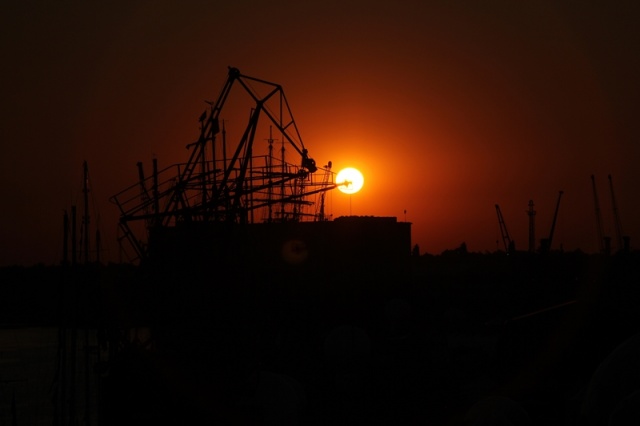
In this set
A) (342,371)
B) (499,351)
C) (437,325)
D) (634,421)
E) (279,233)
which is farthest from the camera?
(437,325)

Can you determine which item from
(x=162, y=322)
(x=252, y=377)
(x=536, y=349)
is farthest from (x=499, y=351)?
(x=162, y=322)

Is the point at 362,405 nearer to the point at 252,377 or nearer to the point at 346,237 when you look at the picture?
the point at 252,377

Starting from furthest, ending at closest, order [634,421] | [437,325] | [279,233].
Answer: [437,325] → [279,233] → [634,421]

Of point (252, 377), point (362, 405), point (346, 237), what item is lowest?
point (362, 405)

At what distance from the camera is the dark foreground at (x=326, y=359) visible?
85.3 ft

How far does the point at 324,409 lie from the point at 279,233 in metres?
19.4

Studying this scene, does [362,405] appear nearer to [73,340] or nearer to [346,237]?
[73,340]

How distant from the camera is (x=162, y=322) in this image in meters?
33.2

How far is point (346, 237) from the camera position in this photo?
52.3 metres

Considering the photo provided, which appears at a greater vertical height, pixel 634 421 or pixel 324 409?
pixel 634 421

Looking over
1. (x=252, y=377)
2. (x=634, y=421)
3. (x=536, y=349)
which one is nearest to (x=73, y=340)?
(x=252, y=377)

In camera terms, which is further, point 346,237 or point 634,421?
point 346,237

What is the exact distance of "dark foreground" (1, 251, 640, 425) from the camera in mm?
26000

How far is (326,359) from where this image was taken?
36.7 meters
